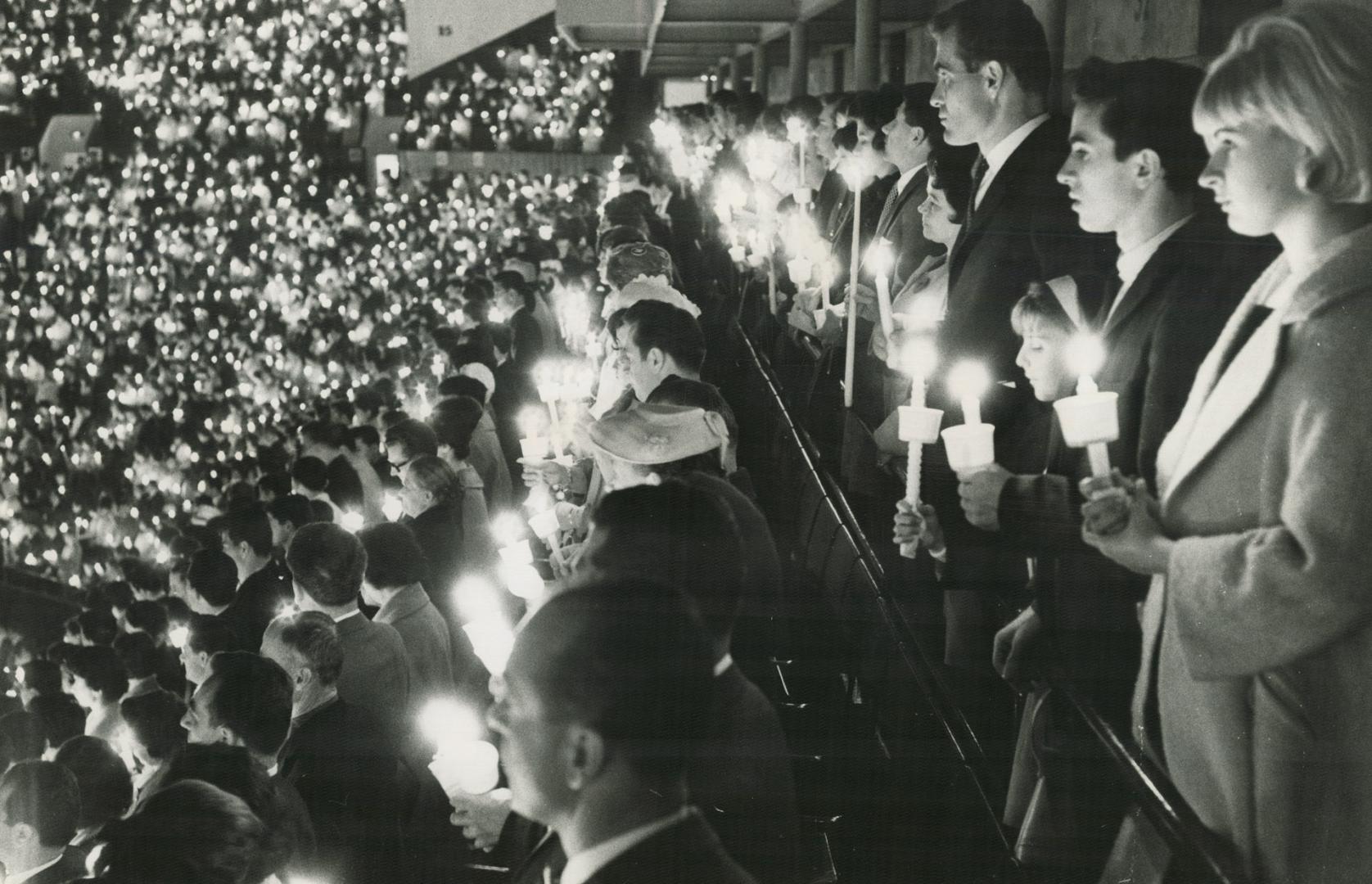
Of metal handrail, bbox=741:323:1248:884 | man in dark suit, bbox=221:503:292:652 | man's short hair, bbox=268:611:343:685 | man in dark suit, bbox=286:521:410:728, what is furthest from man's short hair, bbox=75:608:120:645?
metal handrail, bbox=741:323:1248:884

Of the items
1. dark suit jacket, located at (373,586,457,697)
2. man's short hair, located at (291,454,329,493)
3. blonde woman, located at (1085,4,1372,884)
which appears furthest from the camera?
man's short hair, located at (291,454,329,493)

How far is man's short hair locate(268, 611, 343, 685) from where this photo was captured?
177 inches

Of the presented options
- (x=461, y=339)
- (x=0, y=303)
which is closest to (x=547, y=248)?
(x=461, y=339)

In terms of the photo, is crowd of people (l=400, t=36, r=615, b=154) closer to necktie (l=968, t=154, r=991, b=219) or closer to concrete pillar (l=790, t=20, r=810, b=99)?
concrete pillar (l=790, t=20, r=810, b=99)

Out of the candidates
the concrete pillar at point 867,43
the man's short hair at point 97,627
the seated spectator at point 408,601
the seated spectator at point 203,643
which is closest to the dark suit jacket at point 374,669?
the seated spectator at point 408,601

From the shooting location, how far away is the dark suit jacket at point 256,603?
251 inches

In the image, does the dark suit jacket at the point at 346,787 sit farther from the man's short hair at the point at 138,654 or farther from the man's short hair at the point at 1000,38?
the man's short hair at the point at 138,654

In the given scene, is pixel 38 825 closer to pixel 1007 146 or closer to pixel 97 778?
pixel 97 778

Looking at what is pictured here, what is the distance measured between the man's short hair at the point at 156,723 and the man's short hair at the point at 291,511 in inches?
72.2

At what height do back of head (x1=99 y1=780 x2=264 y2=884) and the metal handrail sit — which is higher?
the metal handrail

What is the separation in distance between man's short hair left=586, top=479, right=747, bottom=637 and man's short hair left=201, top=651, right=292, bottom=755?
5.47ft

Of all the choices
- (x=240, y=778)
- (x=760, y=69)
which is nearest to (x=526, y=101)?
(x=760, y=69)

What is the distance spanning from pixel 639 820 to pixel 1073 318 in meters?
2.07

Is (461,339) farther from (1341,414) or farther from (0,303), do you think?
(0,303)
